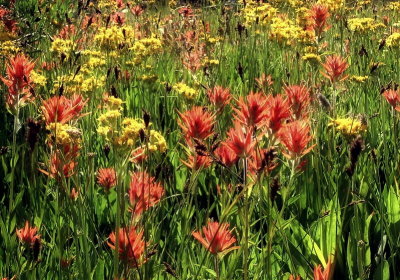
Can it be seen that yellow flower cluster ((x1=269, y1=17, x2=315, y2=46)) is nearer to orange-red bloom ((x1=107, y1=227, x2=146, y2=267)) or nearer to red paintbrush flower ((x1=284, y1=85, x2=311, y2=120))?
red paintbrush flower ((x1=284, y1=85, x2=311, y2=120))

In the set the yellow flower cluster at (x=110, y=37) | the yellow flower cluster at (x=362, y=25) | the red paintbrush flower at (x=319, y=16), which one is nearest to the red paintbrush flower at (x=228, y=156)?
the red paintbrush flower at (x=319, y=16)

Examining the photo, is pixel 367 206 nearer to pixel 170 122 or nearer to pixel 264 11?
pixel 170 122

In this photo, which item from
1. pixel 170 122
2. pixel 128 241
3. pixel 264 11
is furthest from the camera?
pixel 264 11

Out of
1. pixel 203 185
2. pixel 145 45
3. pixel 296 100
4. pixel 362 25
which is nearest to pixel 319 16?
pixel 362 25

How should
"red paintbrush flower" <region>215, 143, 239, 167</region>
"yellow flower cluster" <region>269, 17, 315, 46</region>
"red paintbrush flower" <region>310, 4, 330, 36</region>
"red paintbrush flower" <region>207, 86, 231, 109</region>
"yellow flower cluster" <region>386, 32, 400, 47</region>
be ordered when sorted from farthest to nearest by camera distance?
"yellow flower cluster" <region>269, 17, 315, 46</region>, "yellow flower cluster" <region>386, 32, 400, 47</region>, "red paintbrush flower" <region>310, 4, 330, 36</region>, "red paintbrush flower" <region>207, 86, 231, 109</region>, "red paintbrush flower" <region>215, 143, 239, 167</region>

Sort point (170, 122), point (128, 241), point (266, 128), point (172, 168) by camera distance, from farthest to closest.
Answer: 1. point (170, 122)
2. point (172, 168)
3. point (266, 128)
4. point (128, 241)

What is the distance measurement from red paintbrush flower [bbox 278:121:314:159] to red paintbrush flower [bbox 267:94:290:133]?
0.07 ft

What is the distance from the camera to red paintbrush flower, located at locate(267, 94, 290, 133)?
105 cm

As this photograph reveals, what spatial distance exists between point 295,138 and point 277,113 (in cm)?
6

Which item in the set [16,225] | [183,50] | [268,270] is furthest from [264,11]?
[268,270]

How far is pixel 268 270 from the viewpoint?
3.28 ft

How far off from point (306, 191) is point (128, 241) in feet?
3.48

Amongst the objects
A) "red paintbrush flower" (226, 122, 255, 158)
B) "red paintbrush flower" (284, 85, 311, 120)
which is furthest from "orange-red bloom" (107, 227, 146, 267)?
"red paintbrush flower" (284, 85, 311, 120)

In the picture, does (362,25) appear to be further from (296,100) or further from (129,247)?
(129,247)
